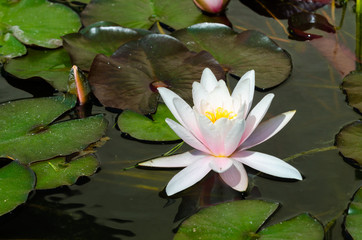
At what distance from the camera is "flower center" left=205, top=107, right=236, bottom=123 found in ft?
6.90

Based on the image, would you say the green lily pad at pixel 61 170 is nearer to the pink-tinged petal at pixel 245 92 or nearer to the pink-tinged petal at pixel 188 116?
the pink-tinged petal at pixel 188 116

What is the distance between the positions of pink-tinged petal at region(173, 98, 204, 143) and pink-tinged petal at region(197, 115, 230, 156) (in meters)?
0.06

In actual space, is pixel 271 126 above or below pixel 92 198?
above

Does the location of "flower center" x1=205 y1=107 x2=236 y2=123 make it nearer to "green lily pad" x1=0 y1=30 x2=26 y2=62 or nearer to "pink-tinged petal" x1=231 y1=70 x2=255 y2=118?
"pink-tinged petal" x1=231 y1=70 x2=255 y2=118

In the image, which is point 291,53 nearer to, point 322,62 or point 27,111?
point 322,62

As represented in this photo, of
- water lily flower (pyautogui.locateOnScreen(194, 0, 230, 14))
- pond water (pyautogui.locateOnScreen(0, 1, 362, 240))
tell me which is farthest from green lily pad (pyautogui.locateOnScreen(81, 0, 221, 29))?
pond water (pyautogui.locateOnScreen(0, 1, 362, 240))

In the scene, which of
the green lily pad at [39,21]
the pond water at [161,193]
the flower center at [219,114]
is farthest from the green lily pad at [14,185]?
the green lily pad at [39,21]

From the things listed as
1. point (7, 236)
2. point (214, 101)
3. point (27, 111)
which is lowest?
point (7, 236)

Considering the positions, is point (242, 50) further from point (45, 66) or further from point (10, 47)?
point (10, 47)

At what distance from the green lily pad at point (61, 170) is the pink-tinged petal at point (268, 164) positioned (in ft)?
2.15

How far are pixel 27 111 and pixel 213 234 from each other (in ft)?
3.91

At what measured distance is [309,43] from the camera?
10.1 feet

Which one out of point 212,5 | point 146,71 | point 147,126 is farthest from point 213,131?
point 212,5

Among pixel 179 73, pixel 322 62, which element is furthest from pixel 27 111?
pixel 322 62
